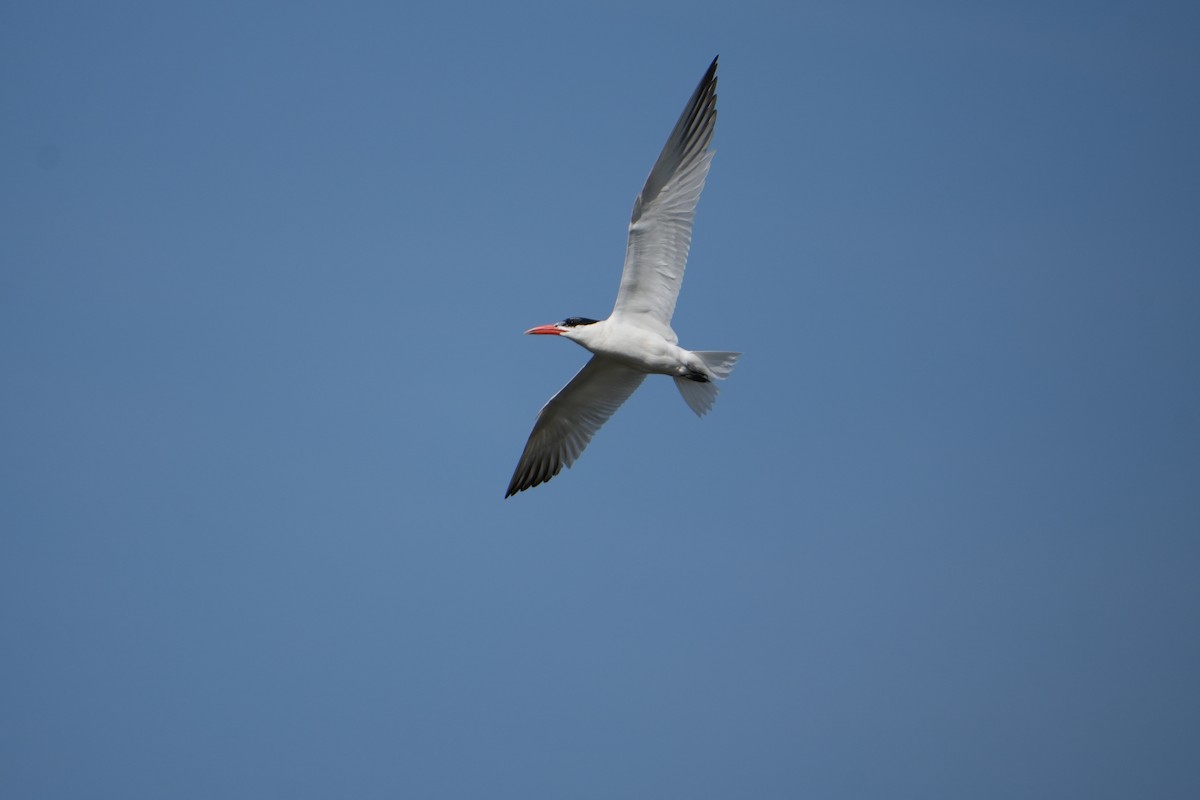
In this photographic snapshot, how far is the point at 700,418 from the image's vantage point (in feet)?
57.1

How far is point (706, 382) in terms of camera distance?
1742 centimetres

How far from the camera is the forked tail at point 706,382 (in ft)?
56.4

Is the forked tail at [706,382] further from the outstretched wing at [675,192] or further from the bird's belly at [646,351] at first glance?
the outstretched wing at [675,192]

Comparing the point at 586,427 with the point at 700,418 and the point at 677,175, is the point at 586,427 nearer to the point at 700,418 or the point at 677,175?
the point at 700,418

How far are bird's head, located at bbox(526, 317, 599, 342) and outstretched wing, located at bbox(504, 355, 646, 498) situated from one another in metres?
0.70

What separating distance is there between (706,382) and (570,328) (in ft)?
5.35

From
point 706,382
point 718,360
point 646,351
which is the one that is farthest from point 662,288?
point 706,382

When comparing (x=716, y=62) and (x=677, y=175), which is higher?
(x=716, y=62)

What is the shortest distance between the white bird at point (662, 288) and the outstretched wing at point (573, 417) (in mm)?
35

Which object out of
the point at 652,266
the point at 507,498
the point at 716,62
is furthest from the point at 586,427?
the point at 716,62

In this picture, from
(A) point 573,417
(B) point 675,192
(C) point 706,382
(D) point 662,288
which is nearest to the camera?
(B) point 675,192

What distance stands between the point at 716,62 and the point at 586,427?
4.79 m

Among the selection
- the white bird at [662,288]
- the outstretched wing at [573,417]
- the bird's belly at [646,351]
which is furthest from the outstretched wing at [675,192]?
the outstretched wing at [573,417]

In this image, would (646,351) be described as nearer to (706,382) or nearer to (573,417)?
(706,382)
